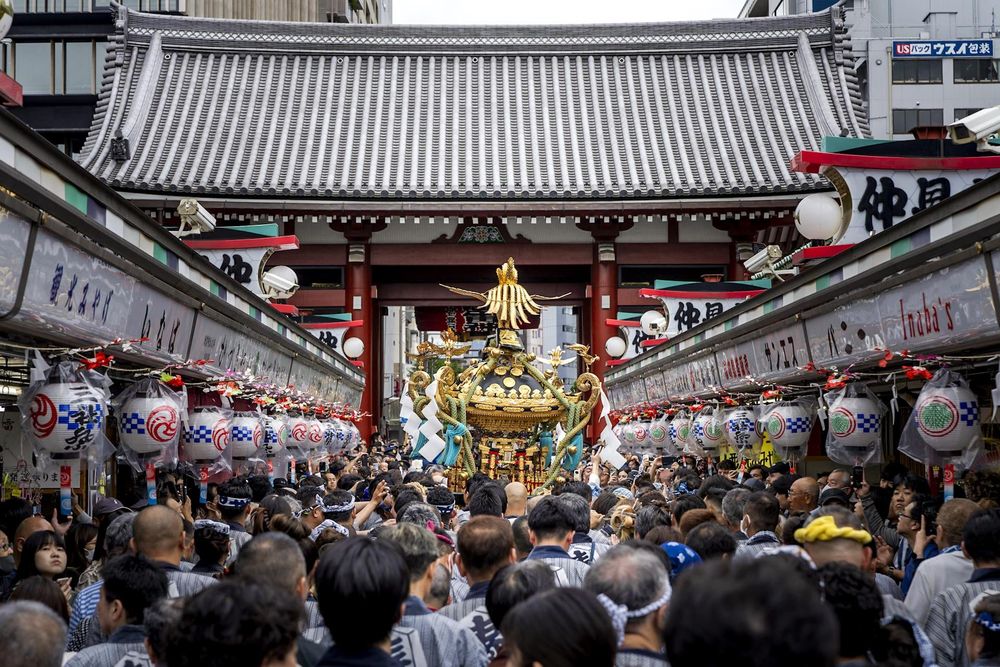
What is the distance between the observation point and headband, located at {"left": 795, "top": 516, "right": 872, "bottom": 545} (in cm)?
510

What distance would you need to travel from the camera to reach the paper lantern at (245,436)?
11742 mm

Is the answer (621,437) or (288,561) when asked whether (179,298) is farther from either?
(621,437)

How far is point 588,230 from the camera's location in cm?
2819

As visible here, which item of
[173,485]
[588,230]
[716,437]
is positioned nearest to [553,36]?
[588,230]

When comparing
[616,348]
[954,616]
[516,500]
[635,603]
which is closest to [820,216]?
[516,500]

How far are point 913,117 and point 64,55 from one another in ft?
99.7

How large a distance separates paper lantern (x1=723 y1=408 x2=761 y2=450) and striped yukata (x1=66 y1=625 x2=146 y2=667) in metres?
10.8

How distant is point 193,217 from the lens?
63.7ft

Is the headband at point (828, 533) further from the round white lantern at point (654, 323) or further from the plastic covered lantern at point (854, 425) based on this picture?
the round white lantern at point (654, 323)

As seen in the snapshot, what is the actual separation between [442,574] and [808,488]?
4.82m

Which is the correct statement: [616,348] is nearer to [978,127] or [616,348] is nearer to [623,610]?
[978,127]

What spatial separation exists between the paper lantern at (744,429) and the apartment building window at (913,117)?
33287 millimetres

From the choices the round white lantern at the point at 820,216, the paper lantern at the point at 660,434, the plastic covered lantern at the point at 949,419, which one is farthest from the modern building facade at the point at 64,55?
the plastic covered lantern at the point at 949,419

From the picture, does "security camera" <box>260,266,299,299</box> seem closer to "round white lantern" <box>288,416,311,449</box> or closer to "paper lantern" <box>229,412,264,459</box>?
"round white lantern" <box>288,416,311,449</box>
